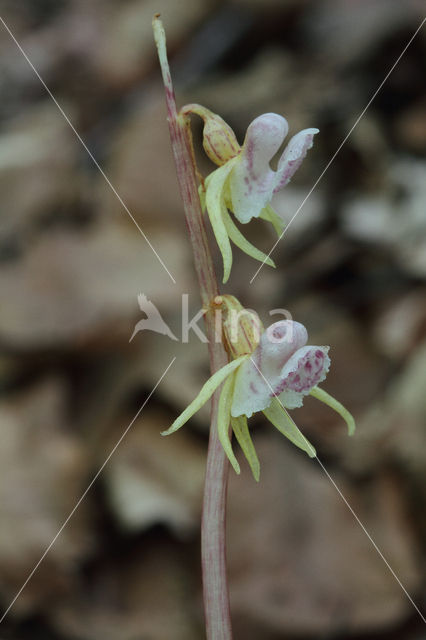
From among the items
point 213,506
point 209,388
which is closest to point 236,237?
point 209,388

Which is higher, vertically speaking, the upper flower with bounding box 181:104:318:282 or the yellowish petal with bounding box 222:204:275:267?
the upper flower with bounding box 181:104:318:282

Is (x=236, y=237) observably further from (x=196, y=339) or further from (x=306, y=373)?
(x=196, y=339)

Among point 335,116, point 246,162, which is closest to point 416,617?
point 246,162

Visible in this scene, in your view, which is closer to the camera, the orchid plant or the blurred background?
the orchid plant

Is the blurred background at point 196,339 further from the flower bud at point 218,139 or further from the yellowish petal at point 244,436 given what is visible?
the flower bud at point 218,139

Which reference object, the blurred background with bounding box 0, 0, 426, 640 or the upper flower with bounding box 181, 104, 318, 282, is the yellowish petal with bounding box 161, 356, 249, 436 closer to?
the upper flower with bounding box 181, 104, 318, 282

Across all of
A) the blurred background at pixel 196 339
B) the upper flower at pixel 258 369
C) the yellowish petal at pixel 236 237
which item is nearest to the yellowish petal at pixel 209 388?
the upper flower at pixel 258 369

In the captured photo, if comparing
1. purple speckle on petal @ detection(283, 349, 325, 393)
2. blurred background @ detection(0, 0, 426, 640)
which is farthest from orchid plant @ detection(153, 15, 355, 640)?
blurred background @ detection(0, 0, 426, 640)
